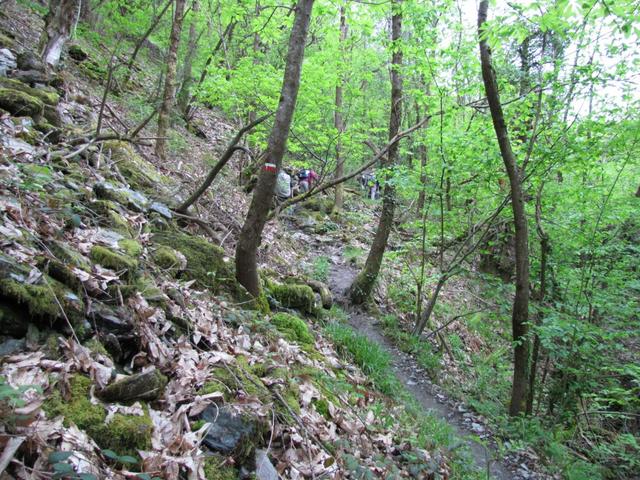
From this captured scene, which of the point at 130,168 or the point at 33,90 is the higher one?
the point at 33,90

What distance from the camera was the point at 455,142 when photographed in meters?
7.70

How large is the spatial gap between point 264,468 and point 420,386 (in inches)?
224

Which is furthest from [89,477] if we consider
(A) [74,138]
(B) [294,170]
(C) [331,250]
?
(B) [294,170]

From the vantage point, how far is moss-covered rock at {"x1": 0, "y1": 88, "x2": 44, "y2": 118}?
539cm

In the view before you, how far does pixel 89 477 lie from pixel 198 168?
10611 mm

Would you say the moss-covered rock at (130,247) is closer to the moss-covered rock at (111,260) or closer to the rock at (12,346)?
the moss-covered rock at (111,260)

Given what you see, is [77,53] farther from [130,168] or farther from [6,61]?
[130,168]

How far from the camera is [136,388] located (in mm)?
2504

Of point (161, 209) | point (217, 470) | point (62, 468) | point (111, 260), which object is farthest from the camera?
point (161, 209)

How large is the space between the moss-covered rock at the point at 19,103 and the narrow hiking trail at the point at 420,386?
685 centimetres

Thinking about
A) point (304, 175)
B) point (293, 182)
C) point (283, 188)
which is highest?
point (304, 175)

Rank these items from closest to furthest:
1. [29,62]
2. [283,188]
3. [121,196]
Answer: [121,196], [29,62], [283,188]

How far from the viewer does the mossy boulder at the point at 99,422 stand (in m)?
2.09

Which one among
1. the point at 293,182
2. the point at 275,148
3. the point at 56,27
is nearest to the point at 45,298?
the point at 275,148
